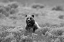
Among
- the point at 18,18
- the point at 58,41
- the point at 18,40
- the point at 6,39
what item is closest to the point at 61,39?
the point at 58,41

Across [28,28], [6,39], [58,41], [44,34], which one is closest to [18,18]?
[28,28]

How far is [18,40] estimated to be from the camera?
24.5ft

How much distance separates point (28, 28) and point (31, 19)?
739 mm

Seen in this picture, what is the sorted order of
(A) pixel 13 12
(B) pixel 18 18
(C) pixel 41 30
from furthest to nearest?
(A) pixel 13 12
(B) pixel 18 18
(C) pixel 41 30

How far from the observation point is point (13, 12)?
17344mm

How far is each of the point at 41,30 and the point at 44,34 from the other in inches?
19.2

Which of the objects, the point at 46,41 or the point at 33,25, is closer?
the point at 46,41

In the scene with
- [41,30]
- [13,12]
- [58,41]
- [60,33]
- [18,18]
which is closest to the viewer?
[58,41]

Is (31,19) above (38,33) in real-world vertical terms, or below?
above

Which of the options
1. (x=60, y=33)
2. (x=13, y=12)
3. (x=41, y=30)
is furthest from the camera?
(x=13, y=12)

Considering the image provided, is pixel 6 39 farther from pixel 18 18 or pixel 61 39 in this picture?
pixel 18 18

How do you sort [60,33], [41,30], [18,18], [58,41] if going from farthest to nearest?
[18,18] < [41,30] < [60,33] < [58,41]

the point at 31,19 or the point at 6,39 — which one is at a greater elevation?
the point at 31,19

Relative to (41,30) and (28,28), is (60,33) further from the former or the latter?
(28,28)
